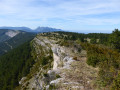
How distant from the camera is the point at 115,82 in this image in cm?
1003

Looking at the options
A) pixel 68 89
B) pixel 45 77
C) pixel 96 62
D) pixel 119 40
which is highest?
pixel 119 40

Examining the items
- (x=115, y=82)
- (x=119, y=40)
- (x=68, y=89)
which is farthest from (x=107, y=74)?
(x=119, y=40)

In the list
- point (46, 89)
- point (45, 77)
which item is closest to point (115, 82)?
point (46, 89)

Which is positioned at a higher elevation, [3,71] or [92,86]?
[92,86]

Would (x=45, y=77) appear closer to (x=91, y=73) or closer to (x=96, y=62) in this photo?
(x=91, y=73)

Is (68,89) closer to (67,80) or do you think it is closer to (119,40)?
(67,80)

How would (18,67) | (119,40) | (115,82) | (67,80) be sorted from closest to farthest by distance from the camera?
1. (115,82)
2. (67,80)
3. (119,40)
4. (18,67)

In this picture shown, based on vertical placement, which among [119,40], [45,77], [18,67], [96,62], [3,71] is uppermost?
[119,40]

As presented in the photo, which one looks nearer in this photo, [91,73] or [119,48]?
[91,73]

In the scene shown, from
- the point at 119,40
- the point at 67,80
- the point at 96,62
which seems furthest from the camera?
the point at 119,40

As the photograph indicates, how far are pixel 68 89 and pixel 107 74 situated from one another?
5501mm

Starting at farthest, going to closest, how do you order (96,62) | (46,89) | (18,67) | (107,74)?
1. (18,67)
2. (96,62)
3. (46,89)
4. (107,74)

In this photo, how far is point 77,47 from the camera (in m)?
30.8

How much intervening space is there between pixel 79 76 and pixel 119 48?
33394mm
